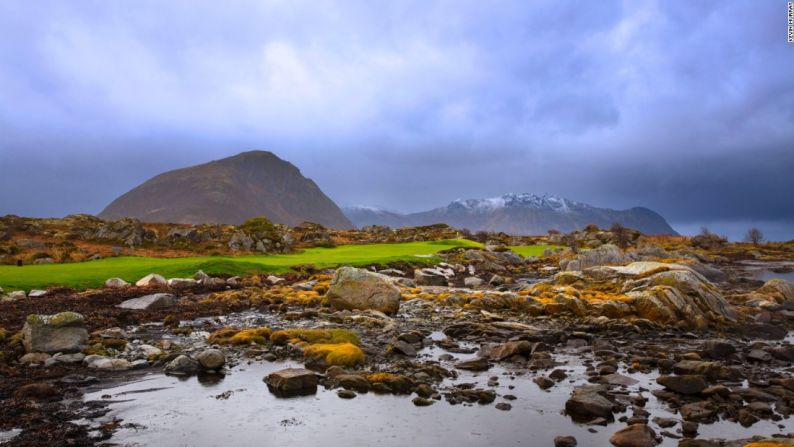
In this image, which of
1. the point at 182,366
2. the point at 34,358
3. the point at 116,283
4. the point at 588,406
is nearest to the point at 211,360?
the point at 182,366

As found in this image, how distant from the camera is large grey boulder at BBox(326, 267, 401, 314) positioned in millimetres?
25344

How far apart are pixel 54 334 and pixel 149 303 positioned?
366 inches

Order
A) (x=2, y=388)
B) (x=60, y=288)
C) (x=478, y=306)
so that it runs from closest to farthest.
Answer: (x=2, y=388) < (x=478, y=306) < (x=60, y=288)

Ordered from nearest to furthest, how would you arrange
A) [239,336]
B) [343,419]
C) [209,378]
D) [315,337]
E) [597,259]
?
[343,419], [209,378], [315,337], [239,336], [597,259]

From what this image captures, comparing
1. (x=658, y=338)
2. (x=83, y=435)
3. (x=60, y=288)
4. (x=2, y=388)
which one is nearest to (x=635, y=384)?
(x=658, y=338)

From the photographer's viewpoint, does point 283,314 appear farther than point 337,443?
Yes

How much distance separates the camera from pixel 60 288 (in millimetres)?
28625

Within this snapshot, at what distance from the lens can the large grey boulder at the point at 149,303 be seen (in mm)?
24664

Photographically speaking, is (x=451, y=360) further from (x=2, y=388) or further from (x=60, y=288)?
(x=60, y=288)

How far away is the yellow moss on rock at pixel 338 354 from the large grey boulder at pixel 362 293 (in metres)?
8.66

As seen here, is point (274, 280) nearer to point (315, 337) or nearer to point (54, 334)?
point (315, 337)

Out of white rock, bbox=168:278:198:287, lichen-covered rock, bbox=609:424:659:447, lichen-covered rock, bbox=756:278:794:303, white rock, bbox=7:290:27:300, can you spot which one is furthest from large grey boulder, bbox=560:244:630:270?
white rock, bbox=7:290:27:300

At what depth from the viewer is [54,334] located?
1584cm

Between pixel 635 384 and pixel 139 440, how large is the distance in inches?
454
